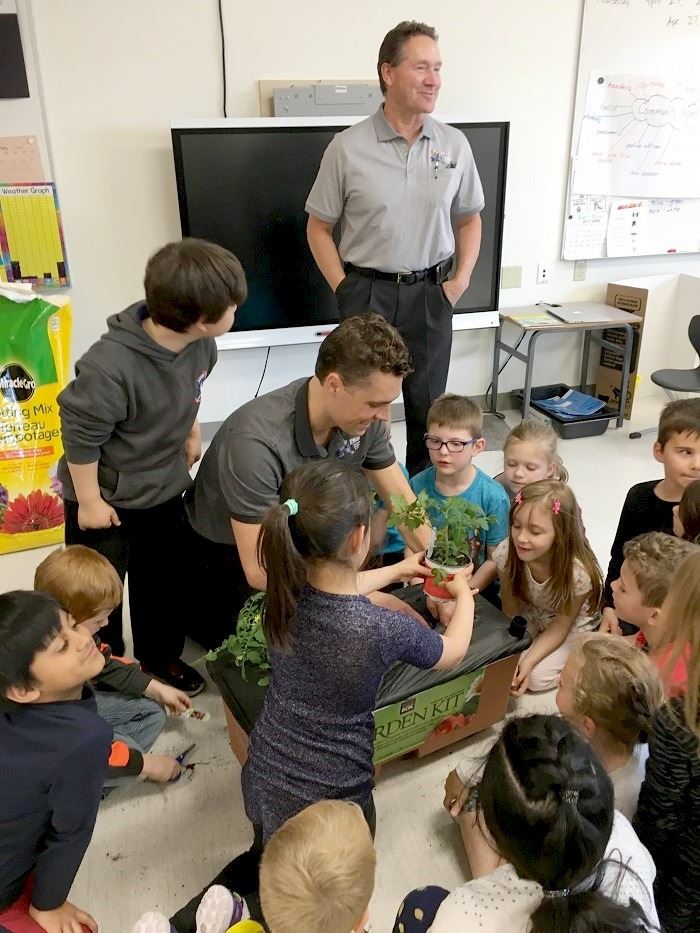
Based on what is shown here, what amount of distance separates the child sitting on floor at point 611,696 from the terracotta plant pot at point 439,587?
0.30 metres

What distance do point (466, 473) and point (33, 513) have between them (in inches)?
71.3

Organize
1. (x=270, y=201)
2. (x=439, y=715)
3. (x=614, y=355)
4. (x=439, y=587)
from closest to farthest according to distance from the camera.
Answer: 1. (x=439, y=587)
2. (x=439, y=715)
3. (x=270, y=201)
4. (x=614, y=355)

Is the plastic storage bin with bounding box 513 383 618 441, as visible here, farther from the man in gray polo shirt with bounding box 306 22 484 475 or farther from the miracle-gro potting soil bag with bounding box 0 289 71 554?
the miracle-gro potting soil bag with bounding box 0 289 71 554

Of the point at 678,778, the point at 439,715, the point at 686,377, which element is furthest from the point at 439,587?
the point at 686,377

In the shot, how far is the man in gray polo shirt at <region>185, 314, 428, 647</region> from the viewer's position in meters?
1.50

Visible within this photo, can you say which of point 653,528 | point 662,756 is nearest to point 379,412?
point 662,756

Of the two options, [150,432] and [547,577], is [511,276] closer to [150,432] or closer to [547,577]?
[547,577]

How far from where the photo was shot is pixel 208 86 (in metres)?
3.16

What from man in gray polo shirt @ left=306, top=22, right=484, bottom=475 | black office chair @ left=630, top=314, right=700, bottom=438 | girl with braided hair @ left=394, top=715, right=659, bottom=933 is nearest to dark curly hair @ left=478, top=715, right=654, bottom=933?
girl with braided hair @ left=394, top=715, right=659, bottom=933

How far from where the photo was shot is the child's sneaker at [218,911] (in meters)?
1.19

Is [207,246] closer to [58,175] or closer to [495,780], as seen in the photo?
[495,780]

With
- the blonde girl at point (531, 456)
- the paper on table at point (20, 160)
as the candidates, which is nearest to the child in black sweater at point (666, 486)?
the blonde girl at point (531, 456)

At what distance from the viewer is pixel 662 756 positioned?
126 cm

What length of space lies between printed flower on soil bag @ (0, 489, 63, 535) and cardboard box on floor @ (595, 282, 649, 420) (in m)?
3.20
